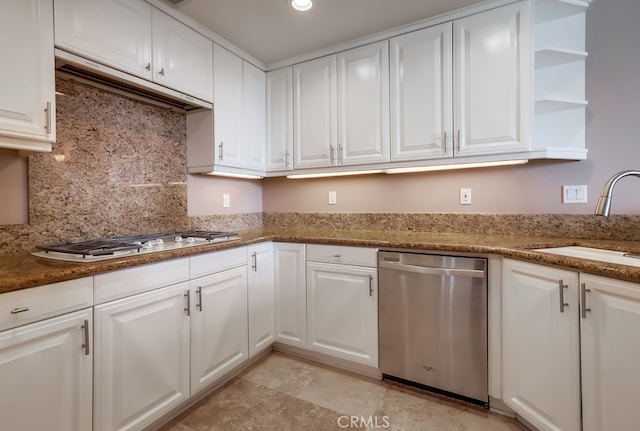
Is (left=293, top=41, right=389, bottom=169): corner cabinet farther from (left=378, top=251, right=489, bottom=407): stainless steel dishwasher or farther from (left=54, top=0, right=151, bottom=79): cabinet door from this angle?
(left=54, top=0, right=151, bottom=79): cabinet door

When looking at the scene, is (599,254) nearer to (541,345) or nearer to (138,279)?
(541,345)

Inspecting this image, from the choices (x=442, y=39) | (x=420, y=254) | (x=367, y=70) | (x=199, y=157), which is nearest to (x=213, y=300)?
(x=199, y=157)

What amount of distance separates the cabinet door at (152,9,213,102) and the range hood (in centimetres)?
5

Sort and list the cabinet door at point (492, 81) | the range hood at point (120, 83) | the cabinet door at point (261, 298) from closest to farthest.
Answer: the range hood at point (120, 83) < the cabinet door at point (492, 81) < the cabinet door at point (261, 298)

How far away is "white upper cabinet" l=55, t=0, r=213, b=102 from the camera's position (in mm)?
1396

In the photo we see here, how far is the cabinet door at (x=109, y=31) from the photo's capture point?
Result: 137 cm

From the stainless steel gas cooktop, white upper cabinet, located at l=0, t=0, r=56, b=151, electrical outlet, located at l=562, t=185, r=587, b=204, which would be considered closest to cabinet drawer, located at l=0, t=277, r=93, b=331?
the stainless steel gas cooktop

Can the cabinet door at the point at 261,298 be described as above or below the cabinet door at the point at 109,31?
below

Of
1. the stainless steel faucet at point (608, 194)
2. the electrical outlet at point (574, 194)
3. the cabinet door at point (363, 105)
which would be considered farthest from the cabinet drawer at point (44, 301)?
the electrical outlet at point (574, 194)

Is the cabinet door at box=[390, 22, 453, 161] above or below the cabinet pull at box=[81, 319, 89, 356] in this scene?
above

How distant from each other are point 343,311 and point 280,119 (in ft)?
5.51

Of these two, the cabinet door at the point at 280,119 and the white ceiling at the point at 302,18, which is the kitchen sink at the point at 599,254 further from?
the cabinet door at the point at 280,119

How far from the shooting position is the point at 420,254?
1.75m

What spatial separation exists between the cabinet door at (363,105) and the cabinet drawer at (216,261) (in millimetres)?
1042
